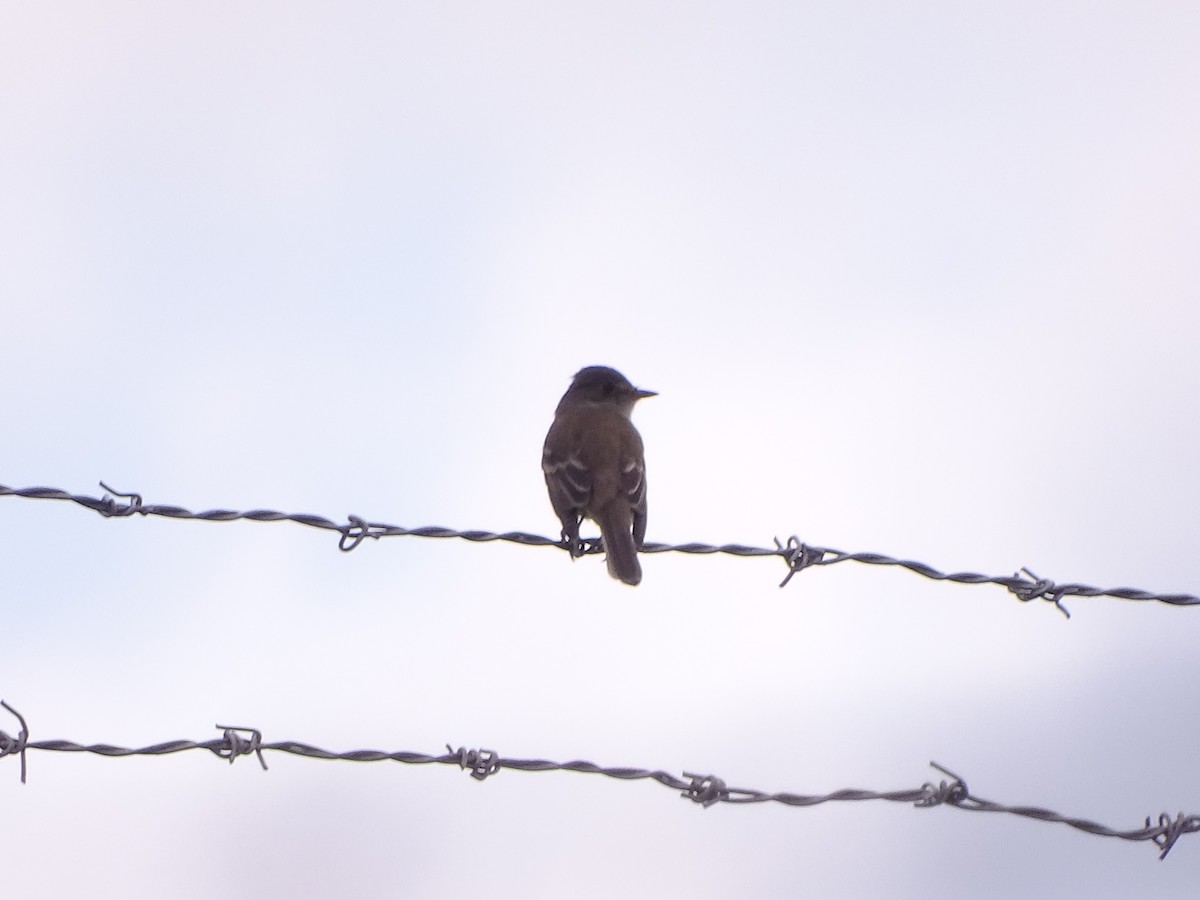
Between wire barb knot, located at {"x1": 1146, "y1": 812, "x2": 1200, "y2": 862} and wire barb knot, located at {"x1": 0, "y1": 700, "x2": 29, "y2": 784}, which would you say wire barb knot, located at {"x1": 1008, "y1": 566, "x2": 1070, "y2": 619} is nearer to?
wire barb knot, located at {"x1": 1146, "y1": 812, "x2": 1200, "y2": 862}

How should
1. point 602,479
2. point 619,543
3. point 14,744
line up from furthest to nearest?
point 602,479 → point 619,543 → point 14,744

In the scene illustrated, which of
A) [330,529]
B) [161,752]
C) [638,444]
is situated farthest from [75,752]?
[638,444]

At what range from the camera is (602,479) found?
9.78m

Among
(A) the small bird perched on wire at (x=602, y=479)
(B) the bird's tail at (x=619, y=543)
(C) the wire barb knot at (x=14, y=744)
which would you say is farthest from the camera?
(A) the small bird perched on wire at (x=602, y=479)

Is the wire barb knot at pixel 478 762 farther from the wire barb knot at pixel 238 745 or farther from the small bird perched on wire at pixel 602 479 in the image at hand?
the small bird perched on wire at pixel 602 479

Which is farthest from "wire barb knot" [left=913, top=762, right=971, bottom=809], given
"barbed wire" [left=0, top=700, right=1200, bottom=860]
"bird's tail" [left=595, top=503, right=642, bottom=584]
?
"bird's tail" [left=595, top=503, right=642, bottom=584]

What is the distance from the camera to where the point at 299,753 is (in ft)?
16.9

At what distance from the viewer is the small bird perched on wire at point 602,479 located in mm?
9336

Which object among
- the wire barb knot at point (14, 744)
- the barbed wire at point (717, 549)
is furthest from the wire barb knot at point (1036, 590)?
the wire barb knot at point (14, 744)

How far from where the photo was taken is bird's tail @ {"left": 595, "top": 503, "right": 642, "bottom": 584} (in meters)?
9.05

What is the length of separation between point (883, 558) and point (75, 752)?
316cm

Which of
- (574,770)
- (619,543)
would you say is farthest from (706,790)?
(619,543)

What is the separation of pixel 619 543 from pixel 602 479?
0.60 m

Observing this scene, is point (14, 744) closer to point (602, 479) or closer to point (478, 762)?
point (478, 762)
